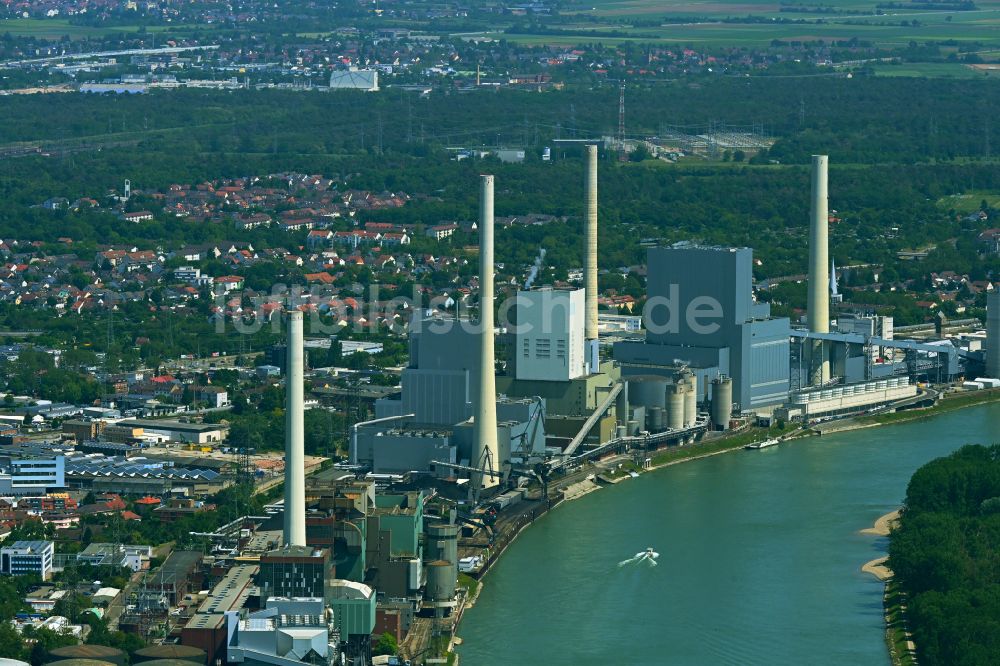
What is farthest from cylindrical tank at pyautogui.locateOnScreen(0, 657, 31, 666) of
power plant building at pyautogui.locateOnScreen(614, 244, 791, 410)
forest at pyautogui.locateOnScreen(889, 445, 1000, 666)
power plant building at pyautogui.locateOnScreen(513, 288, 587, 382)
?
power plant building at pyautogui.locateOnScreen(614, 244, 791, 410)

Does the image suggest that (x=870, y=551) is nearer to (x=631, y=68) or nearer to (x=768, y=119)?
(x=768, y=119)

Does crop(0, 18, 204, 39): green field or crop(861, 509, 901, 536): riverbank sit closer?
crop(861, 509, 901, 536): riverbank

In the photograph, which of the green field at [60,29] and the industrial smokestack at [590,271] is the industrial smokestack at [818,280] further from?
the green field at [60,29]

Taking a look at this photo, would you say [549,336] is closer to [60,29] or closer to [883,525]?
[883,525]

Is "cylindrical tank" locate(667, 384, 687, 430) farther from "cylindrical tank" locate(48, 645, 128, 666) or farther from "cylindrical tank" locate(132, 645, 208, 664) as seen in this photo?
"cylindrical tank" locate(48, 645, 128, 666)

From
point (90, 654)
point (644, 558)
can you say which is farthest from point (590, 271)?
point (90, 654)
